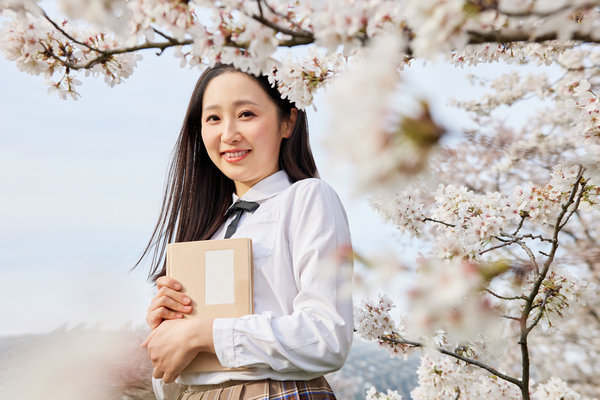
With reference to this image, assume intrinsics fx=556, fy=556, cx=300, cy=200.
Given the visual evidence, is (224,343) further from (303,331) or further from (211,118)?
(211,118)

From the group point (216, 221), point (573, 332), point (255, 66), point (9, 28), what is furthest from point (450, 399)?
point (573, 332)

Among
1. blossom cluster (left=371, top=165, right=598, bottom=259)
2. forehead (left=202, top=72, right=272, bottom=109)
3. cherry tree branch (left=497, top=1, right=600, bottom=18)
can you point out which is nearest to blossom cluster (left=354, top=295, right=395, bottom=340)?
blossom cluster (left=371, top=165, right=598, bottom=259)

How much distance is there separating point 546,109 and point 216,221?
3997 mm

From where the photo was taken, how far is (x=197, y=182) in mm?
1870

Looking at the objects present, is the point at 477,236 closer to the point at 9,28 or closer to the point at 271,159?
the point at 271,159

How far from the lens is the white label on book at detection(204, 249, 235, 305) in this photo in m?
1.38

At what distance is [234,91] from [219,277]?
0.55 m

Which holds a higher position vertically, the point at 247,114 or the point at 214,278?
the point at 247,114

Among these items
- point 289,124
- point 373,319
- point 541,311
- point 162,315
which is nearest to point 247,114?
point 289,124

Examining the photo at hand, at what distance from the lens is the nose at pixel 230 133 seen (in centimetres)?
158

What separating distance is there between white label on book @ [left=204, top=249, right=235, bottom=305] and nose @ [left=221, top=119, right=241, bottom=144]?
1.13 ft

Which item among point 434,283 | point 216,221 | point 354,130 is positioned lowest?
point 434,283

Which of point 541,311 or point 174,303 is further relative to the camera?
point 541,311

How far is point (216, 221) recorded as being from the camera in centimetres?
176
